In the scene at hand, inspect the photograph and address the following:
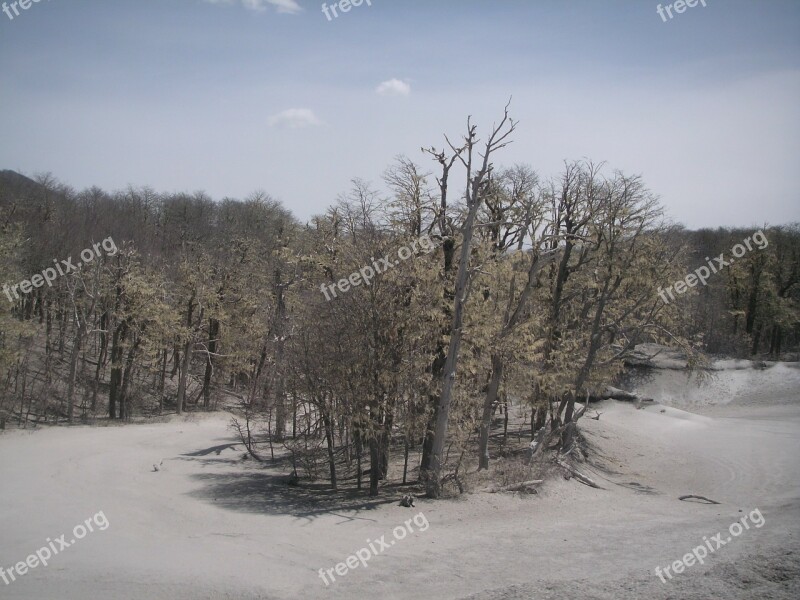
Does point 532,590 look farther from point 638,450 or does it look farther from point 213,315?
point 213,315

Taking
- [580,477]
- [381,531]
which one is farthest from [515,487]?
[381,531]

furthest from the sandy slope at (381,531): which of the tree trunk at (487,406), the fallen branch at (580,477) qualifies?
the tree trunk at (487,406)

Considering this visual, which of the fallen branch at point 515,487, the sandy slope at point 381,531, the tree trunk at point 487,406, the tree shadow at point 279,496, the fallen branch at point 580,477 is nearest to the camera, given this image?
the sandy slope at point 381,531

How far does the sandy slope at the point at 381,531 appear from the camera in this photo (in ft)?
29.9

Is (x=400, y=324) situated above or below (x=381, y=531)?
above

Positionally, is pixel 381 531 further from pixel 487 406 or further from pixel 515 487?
pixel 487 406

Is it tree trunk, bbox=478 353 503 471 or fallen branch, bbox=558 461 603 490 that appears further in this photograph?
tree trunk, bbox=478 353 503 471

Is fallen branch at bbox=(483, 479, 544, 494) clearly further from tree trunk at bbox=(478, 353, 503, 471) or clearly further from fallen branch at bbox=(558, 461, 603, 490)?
tree trunk at bbox=(478, 353, 503, 471)

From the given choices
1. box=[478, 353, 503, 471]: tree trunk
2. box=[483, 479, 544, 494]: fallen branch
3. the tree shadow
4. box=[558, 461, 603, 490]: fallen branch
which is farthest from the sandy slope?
box=[478, 353, 503, 471]: tree trunk

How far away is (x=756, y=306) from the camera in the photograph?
49250 millimetres

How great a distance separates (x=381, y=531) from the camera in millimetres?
12922

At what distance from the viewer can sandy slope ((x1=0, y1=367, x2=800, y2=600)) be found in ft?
29.9

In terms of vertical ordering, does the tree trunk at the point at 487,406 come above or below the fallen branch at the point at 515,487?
above

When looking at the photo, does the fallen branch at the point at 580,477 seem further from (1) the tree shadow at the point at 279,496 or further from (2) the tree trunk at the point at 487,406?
(1) the tree shadow at the point at 279,496
